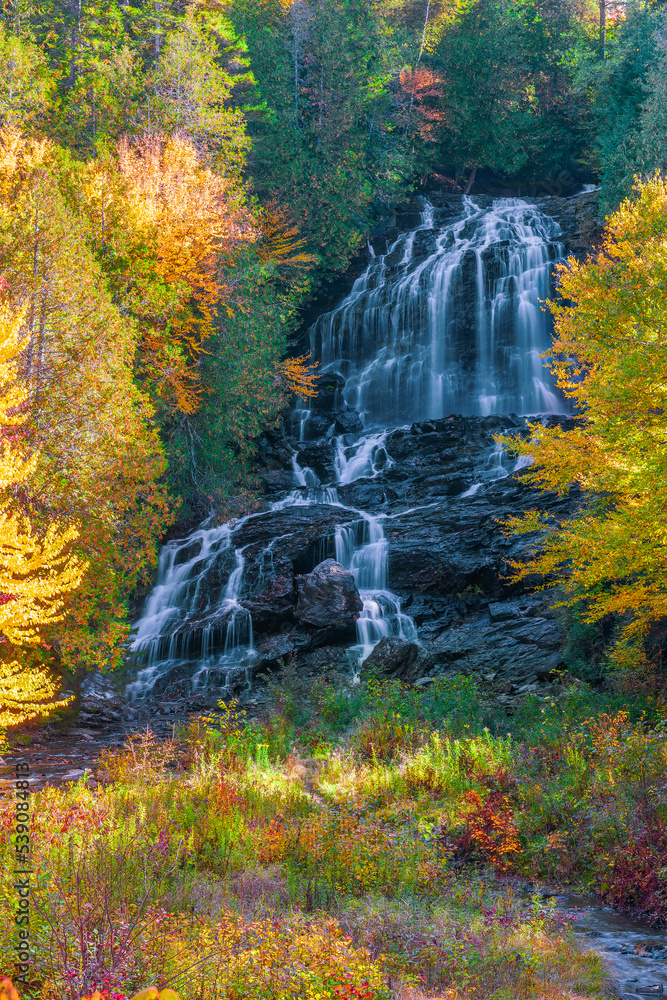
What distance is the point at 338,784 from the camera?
9.52 meters

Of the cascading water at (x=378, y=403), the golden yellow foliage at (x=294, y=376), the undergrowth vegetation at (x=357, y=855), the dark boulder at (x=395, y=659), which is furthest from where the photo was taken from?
the golden yellow foliage at (x=294, y=376)

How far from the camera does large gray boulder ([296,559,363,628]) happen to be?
61.5 feet

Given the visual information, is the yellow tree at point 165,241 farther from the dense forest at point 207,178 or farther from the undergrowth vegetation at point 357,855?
the undergrowth vegetation at point 357,855

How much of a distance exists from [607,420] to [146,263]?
1227cm

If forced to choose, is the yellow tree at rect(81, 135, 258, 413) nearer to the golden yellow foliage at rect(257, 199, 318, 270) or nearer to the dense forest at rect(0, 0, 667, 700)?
the dense forest at rect(0, 0, 667, 700)

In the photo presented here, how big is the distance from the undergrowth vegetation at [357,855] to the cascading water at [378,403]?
7081 millimetres

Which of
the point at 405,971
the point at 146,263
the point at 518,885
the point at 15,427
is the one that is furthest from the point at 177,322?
the point at 405,971

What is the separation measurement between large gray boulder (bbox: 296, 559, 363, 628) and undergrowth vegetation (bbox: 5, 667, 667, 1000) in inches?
236

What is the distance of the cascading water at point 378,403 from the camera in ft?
64.3

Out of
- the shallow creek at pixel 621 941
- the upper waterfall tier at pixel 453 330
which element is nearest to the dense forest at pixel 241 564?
the shallow creek at pixel 621 941

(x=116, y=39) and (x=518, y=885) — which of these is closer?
(x=518, y=885)

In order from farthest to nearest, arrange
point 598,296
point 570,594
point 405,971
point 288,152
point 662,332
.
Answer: point 288,152 < point 570,594 < point 598,296 < point 662,332 < point 405,971

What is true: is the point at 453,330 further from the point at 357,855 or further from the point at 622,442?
the point at 357,855

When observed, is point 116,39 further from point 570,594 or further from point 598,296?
point 570,594
